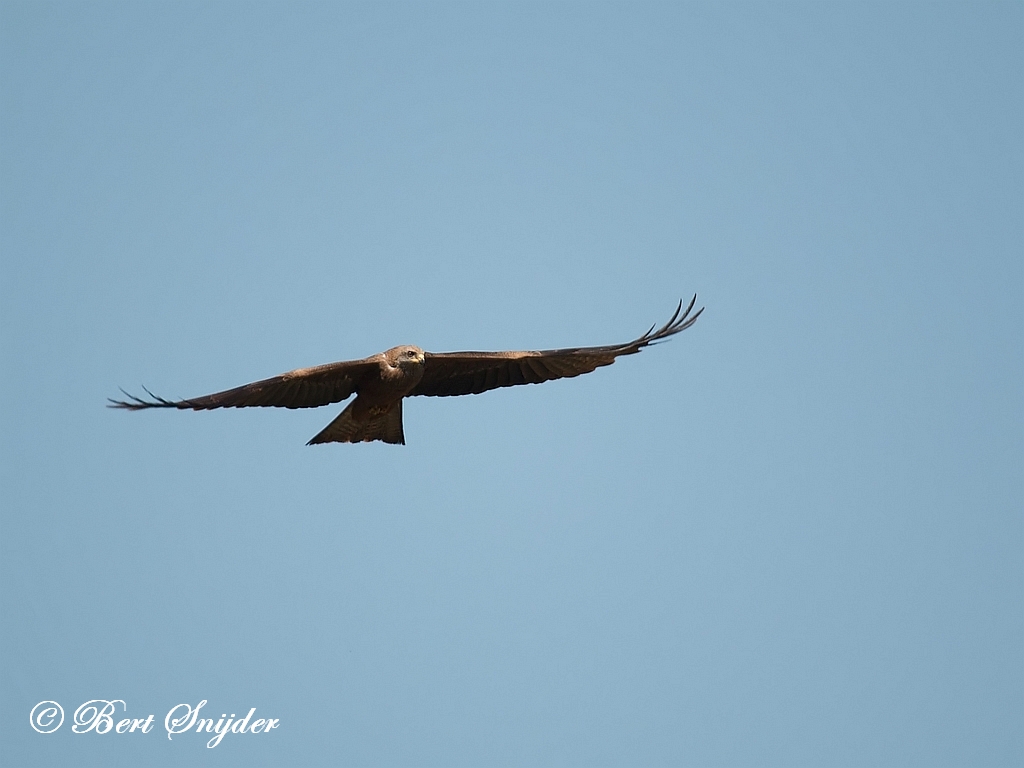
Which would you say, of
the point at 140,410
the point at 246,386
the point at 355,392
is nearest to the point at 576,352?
the point at 355,392

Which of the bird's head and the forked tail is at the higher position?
the bird's head

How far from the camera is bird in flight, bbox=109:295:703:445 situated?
52.9 ft

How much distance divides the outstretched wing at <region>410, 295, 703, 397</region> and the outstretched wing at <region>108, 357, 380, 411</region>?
88cm

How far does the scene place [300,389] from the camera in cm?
1634

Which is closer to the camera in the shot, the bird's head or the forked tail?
the bird's head

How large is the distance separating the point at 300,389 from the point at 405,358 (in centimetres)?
117

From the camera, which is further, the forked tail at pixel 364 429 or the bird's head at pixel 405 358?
the forked tail at pixel 364 429

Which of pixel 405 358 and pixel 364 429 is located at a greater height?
pixel 405 358

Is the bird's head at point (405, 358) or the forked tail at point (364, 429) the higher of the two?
the bird's head at point (405, 358)

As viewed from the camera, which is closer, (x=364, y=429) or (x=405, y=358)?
(x=405, y=358)

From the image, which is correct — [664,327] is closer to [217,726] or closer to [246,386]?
[246,386]

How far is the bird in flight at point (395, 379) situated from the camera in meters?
16.1

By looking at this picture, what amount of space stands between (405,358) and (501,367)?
1.56 meters

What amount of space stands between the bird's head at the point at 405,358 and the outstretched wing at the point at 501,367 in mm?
543
